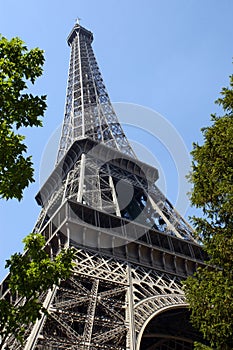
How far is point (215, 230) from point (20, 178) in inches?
211

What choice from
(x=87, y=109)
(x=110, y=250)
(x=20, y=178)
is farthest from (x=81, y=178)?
(x=20, y=178)

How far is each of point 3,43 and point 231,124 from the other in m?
6.11

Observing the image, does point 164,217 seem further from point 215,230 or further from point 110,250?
point 215,230

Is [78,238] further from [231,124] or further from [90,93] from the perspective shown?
[90,93]

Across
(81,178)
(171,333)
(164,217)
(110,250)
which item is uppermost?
(81,178)

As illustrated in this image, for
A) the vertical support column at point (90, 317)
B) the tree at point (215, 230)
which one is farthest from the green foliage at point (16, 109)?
the vertical support column at point (90, 317)

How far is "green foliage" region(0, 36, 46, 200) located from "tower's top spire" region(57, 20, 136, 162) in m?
28.1

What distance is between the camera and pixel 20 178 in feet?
27.6

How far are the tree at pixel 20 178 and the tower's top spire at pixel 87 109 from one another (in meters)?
28.2

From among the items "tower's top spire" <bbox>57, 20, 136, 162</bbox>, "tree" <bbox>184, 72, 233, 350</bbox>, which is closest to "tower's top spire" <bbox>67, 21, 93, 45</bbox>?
"tower's top spire" <bbox>57, 20, 136, 162</bbox>

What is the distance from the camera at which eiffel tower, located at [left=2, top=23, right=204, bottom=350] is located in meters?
17.6

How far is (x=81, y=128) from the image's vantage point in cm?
4322

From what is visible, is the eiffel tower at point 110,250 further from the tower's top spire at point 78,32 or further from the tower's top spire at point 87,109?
the tower's top spire at point 78,32

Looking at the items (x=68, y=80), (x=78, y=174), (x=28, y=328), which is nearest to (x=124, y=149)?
(x=78, y=174)
